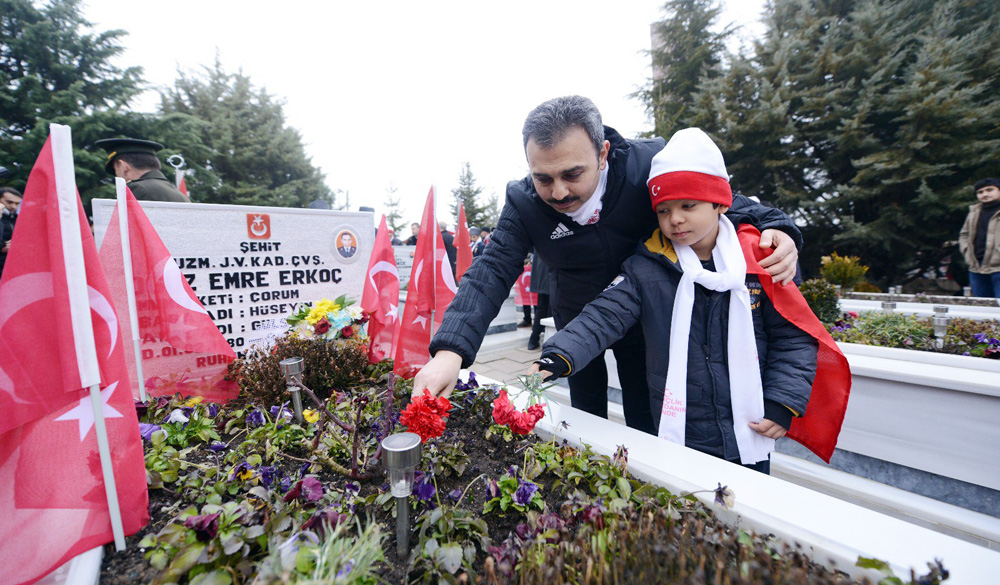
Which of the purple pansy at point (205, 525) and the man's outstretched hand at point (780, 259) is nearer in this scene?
the purple pansy at point (205, 525)

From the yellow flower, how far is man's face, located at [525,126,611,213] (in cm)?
193

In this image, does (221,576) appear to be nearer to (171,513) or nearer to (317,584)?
(317,584)

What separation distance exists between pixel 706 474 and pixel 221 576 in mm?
1432

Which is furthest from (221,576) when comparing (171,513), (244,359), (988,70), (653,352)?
(988,70)

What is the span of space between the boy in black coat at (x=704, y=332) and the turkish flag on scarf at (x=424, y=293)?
4.93ft

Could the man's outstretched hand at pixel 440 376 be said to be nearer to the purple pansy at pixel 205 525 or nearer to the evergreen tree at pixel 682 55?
the purple pansy at pixel 205 525

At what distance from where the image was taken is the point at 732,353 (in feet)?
5.31

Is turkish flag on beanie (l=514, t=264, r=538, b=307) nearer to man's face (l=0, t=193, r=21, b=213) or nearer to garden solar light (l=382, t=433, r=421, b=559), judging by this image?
garden solar light (l=382, t=433, r=421, b=559)

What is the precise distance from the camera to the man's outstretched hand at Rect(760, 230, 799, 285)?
1.64m

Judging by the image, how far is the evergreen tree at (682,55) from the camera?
42.8 ft

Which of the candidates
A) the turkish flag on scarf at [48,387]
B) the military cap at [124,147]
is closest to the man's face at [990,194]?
the turkish flag on scarf at [48,387]

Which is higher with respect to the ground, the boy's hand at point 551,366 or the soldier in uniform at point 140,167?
the soldier in uniform at point 140,167

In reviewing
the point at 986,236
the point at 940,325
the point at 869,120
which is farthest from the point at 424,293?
the point at 869,120

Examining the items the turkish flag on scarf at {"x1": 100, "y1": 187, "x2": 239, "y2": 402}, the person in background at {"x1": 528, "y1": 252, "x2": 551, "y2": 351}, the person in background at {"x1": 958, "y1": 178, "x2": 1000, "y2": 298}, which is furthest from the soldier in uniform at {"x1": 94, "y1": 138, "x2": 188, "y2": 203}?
the person in background at {"x1": 958, "y1": 178, "x2": 1000, "y2": 298}
